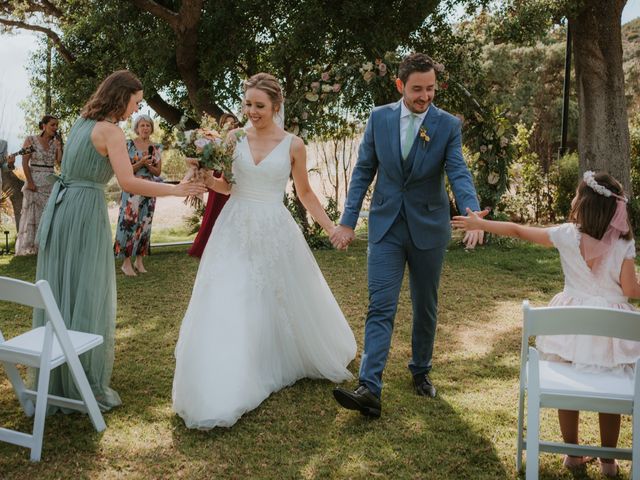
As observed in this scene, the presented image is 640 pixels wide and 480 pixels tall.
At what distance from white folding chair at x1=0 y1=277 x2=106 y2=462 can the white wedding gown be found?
0.56m

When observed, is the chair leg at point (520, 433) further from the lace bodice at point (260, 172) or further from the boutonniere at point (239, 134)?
the boutonniere at point (239, 134)

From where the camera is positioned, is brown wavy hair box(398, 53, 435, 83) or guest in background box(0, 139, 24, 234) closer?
brown wavy hair box(398, 53, 435, 83)

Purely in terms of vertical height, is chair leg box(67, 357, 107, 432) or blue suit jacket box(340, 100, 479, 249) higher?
blue suit jacket box(340, 100, 479, 249)

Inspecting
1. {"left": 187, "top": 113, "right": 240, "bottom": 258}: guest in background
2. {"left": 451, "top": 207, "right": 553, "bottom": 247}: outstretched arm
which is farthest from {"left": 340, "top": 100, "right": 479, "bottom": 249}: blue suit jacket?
{"left": 187, "top": 113, "right": 240, "bottom": 258}: guest in background

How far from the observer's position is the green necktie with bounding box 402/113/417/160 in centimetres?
390

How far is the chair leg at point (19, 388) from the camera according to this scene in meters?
3.70

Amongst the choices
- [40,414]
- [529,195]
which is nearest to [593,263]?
[40,414]

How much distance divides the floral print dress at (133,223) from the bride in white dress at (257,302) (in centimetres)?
428

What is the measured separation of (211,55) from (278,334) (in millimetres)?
7997

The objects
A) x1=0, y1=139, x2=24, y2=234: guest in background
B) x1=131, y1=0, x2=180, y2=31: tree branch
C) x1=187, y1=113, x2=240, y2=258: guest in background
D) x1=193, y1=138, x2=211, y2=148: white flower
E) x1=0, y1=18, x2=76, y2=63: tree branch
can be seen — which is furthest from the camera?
x1=0, y1=18, x2=76, y2=63: tree branch

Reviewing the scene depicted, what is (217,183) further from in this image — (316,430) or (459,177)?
(316,430)

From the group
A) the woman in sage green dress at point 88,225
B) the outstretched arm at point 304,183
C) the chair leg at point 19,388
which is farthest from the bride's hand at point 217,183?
the chair leg at point 19,388

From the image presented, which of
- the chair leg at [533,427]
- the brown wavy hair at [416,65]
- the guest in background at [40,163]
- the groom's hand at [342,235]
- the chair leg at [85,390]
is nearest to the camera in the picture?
the chair leg at [533,427]

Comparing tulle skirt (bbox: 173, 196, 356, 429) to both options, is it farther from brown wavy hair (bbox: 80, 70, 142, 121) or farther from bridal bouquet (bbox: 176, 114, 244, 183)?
brown wavy hair (bbox: 80, 70, 142, 121)
